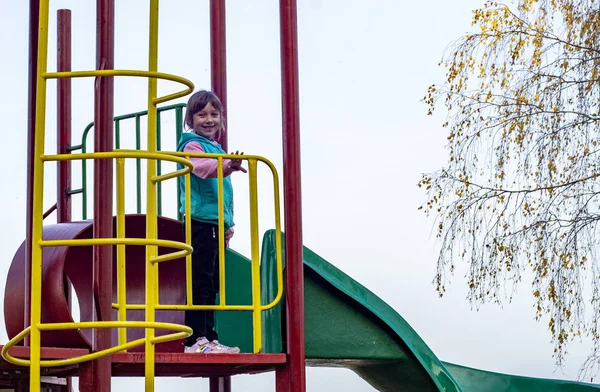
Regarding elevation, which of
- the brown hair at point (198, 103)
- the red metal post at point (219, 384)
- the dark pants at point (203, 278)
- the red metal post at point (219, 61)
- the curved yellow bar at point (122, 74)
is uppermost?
the red metal post at point (219, 61)

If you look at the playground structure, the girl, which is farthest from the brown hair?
the playground structure

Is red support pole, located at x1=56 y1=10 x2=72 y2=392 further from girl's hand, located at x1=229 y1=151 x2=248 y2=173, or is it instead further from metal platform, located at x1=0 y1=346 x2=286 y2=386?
girl's hand, located at x1=229 y1=151 x2=248 y2=173

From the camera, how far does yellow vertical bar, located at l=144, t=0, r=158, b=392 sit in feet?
13.8

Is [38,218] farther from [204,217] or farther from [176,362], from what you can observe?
[204,217]

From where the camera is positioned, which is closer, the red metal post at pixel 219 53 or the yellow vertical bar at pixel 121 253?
the yellow vertical bar at pixel 121 253

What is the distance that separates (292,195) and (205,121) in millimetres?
782

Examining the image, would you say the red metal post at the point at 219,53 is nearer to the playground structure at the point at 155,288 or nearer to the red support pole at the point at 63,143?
the playground structure at the point at 155,288

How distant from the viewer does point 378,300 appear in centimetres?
656

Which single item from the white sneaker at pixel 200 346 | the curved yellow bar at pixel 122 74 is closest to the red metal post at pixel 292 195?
the white sneaker at pixel 200 346

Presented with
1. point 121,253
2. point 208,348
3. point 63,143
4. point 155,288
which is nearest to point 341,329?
point 208,348

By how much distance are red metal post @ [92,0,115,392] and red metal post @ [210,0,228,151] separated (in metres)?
2.61

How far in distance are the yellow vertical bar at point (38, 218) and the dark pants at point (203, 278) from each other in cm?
198

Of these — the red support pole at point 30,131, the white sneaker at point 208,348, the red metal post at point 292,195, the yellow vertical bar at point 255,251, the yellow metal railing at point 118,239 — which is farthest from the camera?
the white sneaker at point 208,348

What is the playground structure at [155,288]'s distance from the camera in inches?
165
